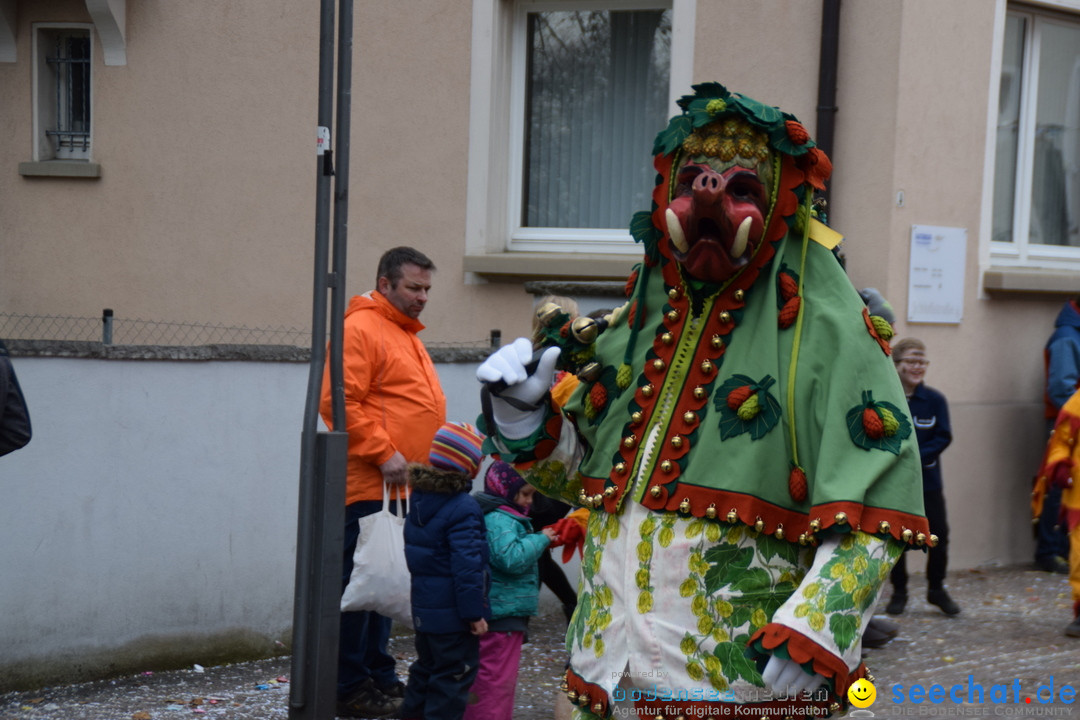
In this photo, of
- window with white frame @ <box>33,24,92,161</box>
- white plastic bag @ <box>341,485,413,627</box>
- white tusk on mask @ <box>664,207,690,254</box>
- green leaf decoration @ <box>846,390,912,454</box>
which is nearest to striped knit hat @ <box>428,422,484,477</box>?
white plastic bag @ <box>341,485,413,627</box>

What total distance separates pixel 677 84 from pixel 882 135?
133 cm

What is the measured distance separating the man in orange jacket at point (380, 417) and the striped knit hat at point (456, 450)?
669mm

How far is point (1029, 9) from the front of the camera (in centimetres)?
877

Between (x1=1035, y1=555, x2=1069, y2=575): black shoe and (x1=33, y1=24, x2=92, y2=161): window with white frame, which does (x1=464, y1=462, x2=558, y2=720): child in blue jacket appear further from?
(x1=33, y1=24, x2=92, y2=161): window with white frame

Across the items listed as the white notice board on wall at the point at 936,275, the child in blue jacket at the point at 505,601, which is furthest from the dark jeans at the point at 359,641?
the white notice board on wall at the point at 936,275

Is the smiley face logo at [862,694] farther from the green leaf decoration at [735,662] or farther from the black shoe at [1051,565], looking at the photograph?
the black shoe at [1051,565]

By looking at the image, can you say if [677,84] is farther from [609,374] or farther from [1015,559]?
[609,374]

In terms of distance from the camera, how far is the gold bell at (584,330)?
9.33ft

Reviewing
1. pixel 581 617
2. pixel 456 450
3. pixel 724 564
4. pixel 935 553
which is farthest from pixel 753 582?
pixel 935 553

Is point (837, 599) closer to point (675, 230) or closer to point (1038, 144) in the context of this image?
point (675, 230)

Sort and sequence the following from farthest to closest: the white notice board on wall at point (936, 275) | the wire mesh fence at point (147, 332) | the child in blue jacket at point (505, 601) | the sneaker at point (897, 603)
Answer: the wire mesh fence at point (147, 332) < the white notice board on wall at point (936, 275) < the sneaker at point (897, 603) < the child in blue jacket at point (505, 601)

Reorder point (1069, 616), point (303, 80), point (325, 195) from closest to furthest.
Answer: point (325, 195)
point (1069, 616)
point (303, 80)

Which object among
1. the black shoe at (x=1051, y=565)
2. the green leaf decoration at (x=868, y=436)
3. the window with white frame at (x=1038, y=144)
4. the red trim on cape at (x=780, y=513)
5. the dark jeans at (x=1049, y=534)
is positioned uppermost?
the window with white frame at (x=1038, y=144)

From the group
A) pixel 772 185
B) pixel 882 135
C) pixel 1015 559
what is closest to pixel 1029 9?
pixel 882 135
